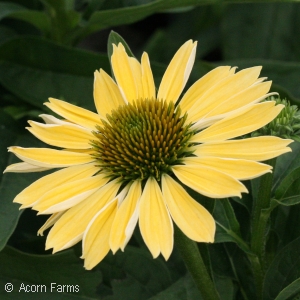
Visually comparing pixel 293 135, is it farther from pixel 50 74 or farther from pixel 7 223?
pixel 50 74

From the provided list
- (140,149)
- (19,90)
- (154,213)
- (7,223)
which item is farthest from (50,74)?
(154,213)

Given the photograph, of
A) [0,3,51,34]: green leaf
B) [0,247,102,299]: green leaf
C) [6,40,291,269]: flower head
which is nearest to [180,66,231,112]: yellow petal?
[6,40,291,269]: flower head

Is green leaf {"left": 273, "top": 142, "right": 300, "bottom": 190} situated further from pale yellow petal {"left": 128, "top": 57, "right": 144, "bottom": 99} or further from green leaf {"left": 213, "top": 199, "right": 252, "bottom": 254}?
pale yellow petal {"left": 128, "top": 57, "right": 144, "bottom": 99}

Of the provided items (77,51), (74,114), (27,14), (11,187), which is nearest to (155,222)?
(74,114)

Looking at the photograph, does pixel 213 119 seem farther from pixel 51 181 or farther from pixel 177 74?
pixel 51 181

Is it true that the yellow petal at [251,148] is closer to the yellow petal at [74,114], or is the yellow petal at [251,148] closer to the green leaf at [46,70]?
the yellow petal at [74,114]

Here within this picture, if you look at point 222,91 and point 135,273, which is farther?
A: point 135,273
